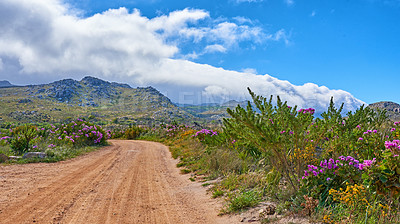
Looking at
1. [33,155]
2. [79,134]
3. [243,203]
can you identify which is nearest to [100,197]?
[243,203]

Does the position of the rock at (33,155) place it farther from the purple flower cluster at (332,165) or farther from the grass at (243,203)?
the purple flower cluster at (332,165)

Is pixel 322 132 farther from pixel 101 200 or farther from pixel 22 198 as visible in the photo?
pixel 22 198

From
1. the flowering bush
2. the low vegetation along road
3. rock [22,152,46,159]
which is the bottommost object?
the low vegetation along road

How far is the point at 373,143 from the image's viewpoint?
3910mm

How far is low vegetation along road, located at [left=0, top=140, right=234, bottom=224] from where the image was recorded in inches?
169

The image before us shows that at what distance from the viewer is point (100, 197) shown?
5.44 meters

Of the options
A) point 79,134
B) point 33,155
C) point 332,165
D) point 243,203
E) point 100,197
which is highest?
point 332,165

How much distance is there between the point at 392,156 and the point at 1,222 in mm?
5626

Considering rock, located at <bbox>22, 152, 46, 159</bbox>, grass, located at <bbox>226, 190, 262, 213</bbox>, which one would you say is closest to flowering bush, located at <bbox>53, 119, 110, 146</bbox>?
rock, located at <bbox>22, 152, 46, 159</bbox>

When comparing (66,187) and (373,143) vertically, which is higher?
(373,143)

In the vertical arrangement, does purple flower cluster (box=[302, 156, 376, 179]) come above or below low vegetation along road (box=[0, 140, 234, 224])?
above

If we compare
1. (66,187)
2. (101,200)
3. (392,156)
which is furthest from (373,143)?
(66,187)

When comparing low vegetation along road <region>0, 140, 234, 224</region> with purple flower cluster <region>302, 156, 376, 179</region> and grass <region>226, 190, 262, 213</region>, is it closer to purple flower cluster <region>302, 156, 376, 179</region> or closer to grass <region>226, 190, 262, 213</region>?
grass <region>226, 190, 262, 213</region>

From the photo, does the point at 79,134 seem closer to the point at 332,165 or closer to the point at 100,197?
the point at 100,197
